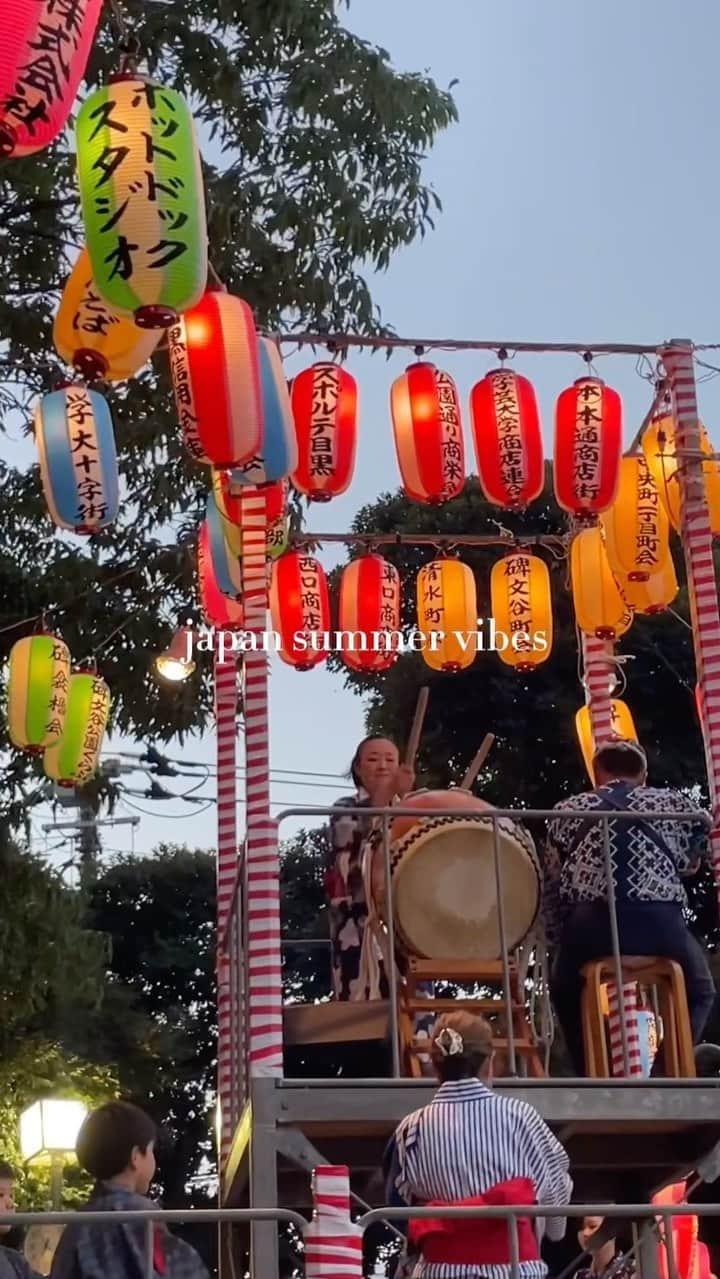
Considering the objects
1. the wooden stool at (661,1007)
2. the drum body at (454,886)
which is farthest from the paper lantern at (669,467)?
the wooden stool at (661,1007)

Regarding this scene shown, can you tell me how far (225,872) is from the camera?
10.1 m

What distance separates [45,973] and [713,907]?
1184 centimetres

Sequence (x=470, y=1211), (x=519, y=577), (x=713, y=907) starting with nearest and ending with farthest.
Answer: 1. (x=470, y=1211)
2. (x=519, y=577)
3. (x=713, y=907)

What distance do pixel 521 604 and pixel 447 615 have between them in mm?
558

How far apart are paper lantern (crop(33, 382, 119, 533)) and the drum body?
335cm

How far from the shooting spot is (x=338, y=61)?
13.2 m

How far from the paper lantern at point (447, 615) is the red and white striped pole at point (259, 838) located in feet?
12.5

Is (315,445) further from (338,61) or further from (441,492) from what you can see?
(338,61)

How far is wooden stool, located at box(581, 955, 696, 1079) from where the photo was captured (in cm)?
783

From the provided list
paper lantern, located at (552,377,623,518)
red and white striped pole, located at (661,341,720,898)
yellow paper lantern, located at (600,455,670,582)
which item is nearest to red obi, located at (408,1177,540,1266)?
red and white striped pole, located at (661,341,720,898)

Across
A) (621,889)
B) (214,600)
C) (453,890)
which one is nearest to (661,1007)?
(621,889)

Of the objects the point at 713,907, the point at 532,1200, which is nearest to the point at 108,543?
the point at 532,1200

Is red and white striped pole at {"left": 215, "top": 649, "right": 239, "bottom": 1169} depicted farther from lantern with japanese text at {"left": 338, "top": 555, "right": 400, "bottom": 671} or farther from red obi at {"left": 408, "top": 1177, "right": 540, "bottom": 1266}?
red obi at {"left": 408, "top": 1177, "right": 540, "bottom": 1266}

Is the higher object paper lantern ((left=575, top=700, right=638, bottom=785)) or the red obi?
paper lantern ((left=575, top=700, right=638, bottom=785))
